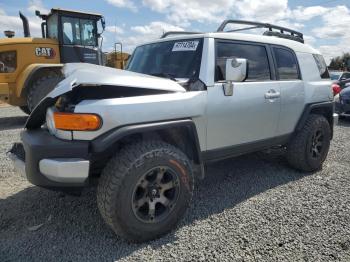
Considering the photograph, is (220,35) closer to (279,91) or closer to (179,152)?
(279,91)

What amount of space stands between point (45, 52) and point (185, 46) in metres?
6.20

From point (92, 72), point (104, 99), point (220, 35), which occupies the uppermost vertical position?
point (220, 35)

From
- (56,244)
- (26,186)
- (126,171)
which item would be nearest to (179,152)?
(126,171)

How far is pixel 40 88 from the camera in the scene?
26.7ft

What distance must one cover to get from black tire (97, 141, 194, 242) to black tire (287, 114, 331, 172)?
2.19m

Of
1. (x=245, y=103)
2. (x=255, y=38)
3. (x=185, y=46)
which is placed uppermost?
(x=255, y=38)

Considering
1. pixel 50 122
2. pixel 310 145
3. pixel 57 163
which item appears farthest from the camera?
pixel 310 145

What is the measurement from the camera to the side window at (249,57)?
11.8 feet

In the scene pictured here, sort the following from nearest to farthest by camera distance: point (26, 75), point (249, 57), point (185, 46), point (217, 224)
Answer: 1. point (217, 224)
2. point (185, 46)
3. point (249, 57)
4. point (26, 75)

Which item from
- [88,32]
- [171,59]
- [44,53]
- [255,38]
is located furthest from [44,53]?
[255,38]

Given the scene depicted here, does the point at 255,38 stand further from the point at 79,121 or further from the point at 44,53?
the point at 44,53

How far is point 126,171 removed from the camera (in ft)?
9.09

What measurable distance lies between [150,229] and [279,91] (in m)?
2.39

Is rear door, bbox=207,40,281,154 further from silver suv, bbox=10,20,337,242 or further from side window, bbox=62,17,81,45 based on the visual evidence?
side window, bbox=62,17,81,45
